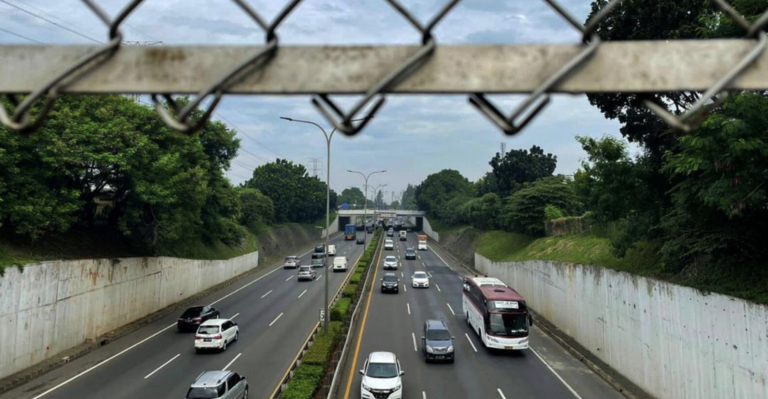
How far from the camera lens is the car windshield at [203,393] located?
14.4 m

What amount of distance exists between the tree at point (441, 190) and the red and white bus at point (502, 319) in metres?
78.1

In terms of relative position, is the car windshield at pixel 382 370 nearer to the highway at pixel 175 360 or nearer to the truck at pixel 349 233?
the highway at pixel 175 360

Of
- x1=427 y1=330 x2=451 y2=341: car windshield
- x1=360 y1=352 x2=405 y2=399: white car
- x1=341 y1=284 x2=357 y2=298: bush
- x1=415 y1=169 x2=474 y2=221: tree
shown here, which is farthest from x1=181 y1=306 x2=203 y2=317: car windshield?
x1=415 y1=169 x2=474 y2=221: tree

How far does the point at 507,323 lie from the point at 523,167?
145 ft

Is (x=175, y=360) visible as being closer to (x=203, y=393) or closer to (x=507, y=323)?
(x=203, y=393)

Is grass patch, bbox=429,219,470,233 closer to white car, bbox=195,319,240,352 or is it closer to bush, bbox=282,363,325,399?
white car, bbox=195,319,240,352

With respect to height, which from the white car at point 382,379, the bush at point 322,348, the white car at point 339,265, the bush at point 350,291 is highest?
the white car at point 339,265

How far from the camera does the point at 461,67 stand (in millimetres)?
2662

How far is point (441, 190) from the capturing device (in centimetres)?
11275

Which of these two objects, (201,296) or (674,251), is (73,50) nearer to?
(674,251)

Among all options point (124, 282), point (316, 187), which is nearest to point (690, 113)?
point (124, 282)

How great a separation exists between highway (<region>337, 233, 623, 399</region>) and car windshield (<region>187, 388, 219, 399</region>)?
188 inches

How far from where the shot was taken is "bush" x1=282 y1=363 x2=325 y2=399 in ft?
47.8

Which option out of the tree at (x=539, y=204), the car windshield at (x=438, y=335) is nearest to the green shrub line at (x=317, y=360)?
the car windshield at (x=438, y=335)
